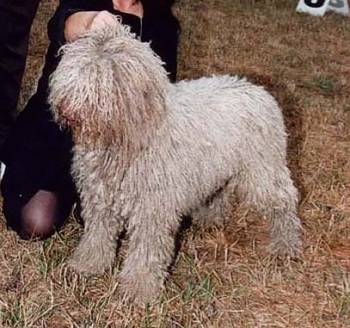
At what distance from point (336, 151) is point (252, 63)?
170 cm

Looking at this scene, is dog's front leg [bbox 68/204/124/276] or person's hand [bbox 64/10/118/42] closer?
person's hand [bbox 64/10/118/42]

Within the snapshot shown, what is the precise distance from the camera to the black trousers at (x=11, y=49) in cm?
291

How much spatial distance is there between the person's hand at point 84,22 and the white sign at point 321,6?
5.13 m

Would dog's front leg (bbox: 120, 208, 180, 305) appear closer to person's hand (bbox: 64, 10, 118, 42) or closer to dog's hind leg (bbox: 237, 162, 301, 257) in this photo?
dog's hind leg (bbox: 237, 162, 301, 257)

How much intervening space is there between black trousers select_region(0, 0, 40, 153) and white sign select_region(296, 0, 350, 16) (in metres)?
4.78

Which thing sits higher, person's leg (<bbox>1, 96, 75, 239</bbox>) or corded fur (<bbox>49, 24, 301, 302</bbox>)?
corded fur (<bbox>49, 24, 301, 302</bbox>)

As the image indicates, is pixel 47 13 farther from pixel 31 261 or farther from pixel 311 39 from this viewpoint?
pixel 31 261

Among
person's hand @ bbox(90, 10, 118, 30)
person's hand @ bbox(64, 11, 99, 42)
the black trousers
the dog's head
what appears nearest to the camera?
the dog's head

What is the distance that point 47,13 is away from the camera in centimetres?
651

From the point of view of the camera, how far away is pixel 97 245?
2.77 m

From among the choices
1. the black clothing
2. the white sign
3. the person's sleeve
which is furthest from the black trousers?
the white sign

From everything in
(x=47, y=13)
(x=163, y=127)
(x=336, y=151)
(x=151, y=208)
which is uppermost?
(x=163, y=127)

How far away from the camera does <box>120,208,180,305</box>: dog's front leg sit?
102 inches

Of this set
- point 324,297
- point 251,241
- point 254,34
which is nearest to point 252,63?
point 254,34
